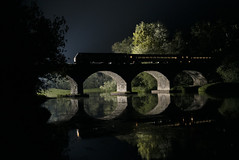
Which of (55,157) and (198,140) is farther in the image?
(198,140)

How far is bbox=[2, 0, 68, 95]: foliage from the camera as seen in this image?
1035 centimetres

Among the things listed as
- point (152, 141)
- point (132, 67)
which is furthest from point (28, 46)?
point (132, 67)

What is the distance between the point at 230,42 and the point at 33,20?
4765 cm

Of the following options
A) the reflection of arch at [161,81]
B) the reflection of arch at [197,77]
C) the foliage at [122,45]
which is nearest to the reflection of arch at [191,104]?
the reflection of arch at [161,81]

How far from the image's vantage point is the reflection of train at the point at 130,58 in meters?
35.2

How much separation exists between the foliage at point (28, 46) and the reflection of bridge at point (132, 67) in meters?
17.1

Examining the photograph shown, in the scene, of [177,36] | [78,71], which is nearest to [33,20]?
[78,71]

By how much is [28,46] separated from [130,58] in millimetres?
27743

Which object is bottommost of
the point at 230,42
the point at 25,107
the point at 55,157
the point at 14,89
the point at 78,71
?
the point at 55,157

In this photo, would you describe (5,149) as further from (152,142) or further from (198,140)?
(198,140)

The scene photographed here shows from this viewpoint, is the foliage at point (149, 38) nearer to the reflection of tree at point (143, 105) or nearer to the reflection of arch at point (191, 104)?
the reflection of tree at point (143, 105)

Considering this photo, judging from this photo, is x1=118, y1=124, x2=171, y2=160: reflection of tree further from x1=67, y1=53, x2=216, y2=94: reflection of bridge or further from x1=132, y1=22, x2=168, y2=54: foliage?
x1=132, y1=22, x2=168, y2=54: foliage

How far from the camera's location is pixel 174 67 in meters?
41.1

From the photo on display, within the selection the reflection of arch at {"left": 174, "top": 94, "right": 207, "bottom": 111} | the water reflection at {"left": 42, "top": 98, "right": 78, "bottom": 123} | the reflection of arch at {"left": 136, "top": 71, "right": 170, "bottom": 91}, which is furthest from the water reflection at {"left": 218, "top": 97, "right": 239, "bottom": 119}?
the reflection of arch at {"left": 136, "top": 71, "right": 170, "bottom": 91}
